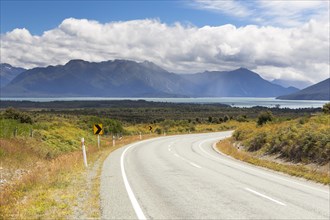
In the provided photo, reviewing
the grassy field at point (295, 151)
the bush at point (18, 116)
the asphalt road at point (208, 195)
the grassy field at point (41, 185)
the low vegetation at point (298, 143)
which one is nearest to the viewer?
the grassy field at point (41, 185)

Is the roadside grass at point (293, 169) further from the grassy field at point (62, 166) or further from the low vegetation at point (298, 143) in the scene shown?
the low vegetation at point (298, 143)

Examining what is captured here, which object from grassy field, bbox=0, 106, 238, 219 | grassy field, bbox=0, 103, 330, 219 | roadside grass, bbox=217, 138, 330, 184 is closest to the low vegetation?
grassy field, bbox=0, 103, 330, 219

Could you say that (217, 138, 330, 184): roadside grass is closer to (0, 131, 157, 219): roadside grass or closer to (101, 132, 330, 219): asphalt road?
(101, 132, 330, 219): asphalt road

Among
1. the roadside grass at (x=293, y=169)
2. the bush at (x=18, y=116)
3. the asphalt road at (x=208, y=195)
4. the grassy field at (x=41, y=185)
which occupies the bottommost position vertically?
the roadside grass at (x=293, y=169)

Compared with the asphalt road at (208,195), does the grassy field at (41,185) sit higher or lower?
higher

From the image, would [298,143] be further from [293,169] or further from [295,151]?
[293,169]

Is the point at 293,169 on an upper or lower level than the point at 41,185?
lower

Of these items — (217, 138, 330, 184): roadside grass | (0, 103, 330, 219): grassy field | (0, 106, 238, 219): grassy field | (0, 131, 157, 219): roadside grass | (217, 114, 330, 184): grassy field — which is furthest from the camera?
(217, 114, 330, 184): grassy field

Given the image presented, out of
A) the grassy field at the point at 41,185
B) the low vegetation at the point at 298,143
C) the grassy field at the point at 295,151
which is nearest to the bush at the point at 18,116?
the grassy field at the point at 41,185

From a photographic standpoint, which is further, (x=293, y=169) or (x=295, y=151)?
(x=295, y=151)

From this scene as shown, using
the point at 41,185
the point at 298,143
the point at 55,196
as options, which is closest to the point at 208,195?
the point at 55,196

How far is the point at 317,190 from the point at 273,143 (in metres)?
10.7

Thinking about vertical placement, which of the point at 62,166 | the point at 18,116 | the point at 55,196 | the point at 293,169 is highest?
the point at 18,116

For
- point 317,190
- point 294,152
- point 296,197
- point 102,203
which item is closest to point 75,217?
point 102,203
